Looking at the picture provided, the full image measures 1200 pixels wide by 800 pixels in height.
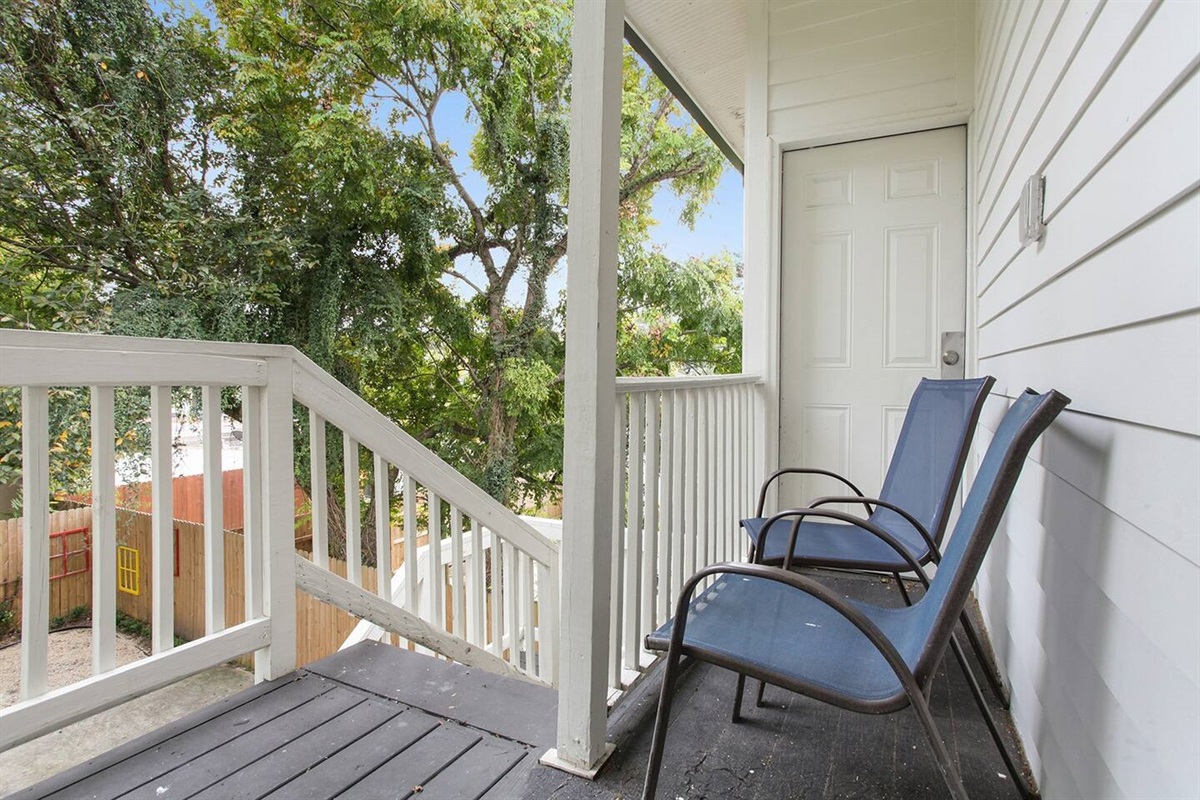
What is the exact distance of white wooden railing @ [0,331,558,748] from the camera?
4.55 feet

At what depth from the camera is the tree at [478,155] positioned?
26.7 ft

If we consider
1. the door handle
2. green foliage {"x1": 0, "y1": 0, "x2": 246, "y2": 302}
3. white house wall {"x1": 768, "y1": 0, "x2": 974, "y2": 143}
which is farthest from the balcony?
green foliage {"x1": 0, "y1": 0, "x2": 246, "y2": 302}

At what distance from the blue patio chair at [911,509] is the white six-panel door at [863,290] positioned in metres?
0.73

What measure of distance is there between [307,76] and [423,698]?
28.7ft

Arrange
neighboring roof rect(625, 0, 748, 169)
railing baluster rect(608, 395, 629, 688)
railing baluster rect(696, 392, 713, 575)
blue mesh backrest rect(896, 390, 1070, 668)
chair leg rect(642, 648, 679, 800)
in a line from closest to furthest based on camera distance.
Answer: blue mesh backrest rect(896, 390, 1070, 668) < chair leg rect(642, 648, 679, 800) < railing baluster rect(608, 395, 629, 688) < railing baluster rect(696, 392, 713, 575) < neighboring roof rect(625, 0, 748, 169)

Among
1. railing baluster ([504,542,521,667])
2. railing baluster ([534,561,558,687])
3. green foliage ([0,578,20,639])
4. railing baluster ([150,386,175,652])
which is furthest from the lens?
green foliage ([0,578,20,639])

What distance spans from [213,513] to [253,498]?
0.36ft

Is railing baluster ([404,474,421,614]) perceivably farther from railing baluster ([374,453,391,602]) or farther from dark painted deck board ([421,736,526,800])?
dark painted deck board ([421,736,526,800])

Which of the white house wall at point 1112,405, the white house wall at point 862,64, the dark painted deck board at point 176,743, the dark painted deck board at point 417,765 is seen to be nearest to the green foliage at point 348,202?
the dark painted deck board at point 176,743

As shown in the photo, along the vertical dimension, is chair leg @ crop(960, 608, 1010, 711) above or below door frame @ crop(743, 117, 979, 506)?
below

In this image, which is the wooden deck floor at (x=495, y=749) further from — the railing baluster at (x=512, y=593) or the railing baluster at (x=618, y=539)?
the railing baluster at (x=512, y=593)

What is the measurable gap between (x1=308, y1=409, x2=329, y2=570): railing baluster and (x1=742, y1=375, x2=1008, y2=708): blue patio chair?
1409mm

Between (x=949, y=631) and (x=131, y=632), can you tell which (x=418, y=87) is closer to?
(x=131, y=632)

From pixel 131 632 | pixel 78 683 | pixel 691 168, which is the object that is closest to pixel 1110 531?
pixel 78 683
